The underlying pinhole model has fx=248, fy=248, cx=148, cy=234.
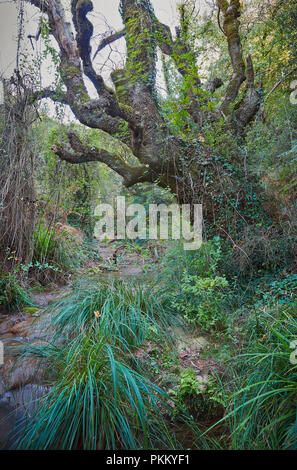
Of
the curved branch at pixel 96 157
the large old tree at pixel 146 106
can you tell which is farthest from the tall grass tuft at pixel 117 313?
the curved branch at pixel 96 157

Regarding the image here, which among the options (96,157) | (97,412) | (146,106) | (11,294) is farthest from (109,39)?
(97,412)

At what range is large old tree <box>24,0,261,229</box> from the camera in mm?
3635

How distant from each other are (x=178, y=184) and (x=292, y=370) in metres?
2.86

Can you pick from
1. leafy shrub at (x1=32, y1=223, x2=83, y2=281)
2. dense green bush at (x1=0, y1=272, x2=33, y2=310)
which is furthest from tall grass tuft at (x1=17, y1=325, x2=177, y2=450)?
leafy shrub at (x1=32, y1=223, x2=83, y2=281)

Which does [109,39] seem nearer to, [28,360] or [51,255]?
[51,255]

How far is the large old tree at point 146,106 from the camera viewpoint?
11.9 ft

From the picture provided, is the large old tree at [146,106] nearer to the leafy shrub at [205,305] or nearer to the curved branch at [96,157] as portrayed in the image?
the curved branch at [96,157]

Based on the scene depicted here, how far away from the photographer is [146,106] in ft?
13.2

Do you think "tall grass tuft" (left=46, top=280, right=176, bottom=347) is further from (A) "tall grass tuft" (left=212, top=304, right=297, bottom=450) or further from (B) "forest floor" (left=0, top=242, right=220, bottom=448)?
(A) "tall grass tuft" (left=212, top=304, right=297, bottom=450)

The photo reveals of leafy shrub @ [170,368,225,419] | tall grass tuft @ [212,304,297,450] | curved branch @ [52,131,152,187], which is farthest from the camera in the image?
curved branch @ [52,131,152,187]

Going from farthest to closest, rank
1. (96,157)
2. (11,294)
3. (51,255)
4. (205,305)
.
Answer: (96,157)
(51,255)
(11,294)
(205,305)

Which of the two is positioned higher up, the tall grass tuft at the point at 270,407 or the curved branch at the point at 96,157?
the curved branch at the point at 96,157
